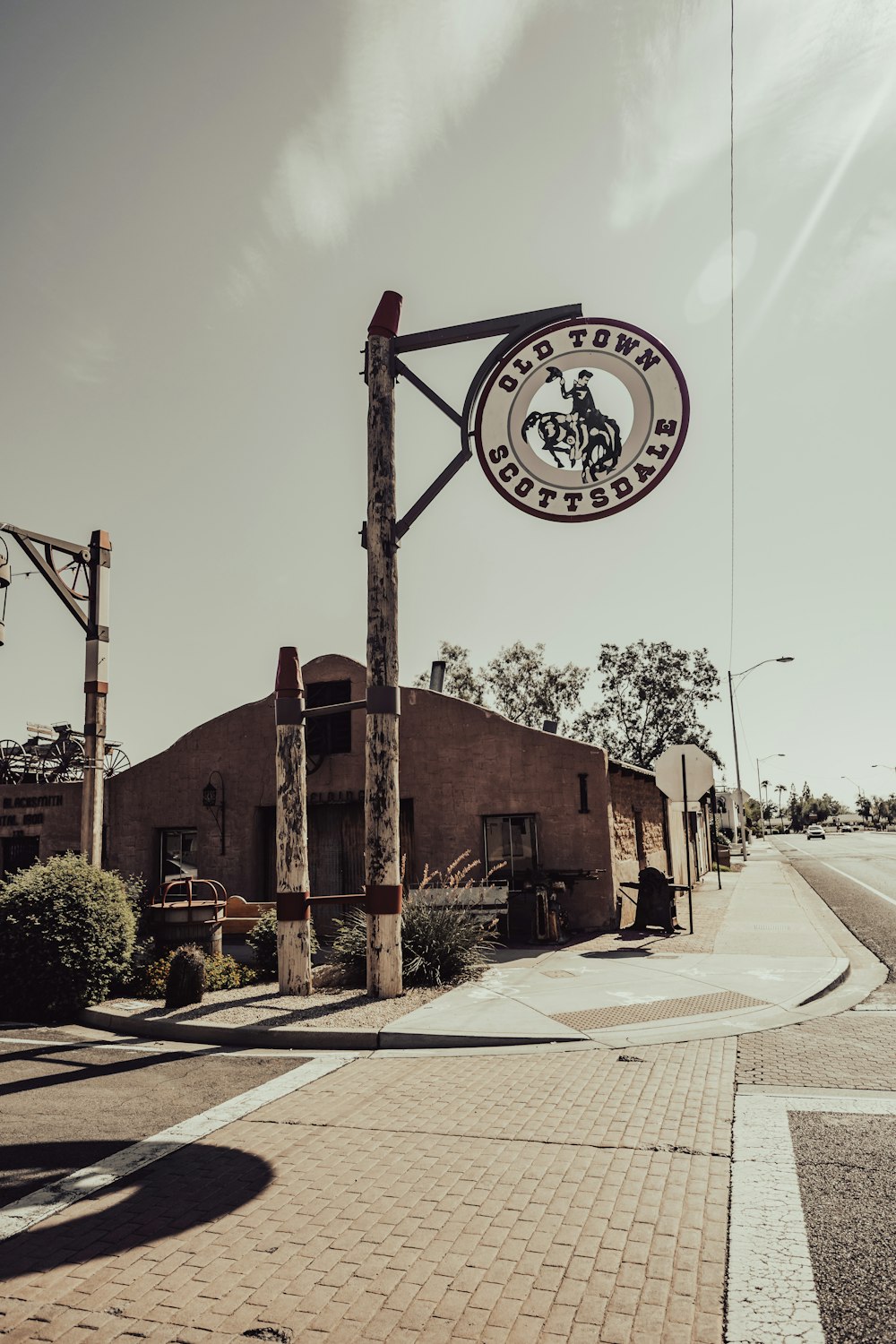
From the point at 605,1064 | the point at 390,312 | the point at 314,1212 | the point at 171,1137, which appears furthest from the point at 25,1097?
the point at 390,312

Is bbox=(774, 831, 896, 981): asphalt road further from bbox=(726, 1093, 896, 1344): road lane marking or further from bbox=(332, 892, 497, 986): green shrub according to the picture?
bbox=(726, 1093, 896, 1344): road lane marking

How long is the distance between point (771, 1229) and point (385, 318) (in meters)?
9.61

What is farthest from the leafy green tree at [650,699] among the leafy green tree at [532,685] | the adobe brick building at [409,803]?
the adobe brick building at [409,803]

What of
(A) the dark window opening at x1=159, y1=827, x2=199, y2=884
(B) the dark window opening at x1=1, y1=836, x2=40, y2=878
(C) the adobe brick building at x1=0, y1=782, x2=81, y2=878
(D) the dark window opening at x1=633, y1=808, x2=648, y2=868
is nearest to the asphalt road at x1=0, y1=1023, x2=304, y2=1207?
(A) the dark window opening at x1=159, y1=827, x2=199, y2=884

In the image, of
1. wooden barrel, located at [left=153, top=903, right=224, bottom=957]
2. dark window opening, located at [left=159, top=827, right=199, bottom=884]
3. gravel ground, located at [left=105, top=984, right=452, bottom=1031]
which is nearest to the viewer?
gravel ground, located at [left=105, top=984, right=452, bottom=1031]

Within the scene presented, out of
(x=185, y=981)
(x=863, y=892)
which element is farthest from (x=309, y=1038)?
(x=863, y=892)

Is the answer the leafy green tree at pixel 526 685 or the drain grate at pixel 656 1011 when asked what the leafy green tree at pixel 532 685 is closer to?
the leafy green tree at pixel 526 685

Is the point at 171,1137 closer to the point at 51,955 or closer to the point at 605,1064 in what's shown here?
the point at 605,1064

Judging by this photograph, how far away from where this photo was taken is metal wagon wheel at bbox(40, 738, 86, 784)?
1991 centimetres

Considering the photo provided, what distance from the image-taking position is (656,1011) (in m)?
8.60

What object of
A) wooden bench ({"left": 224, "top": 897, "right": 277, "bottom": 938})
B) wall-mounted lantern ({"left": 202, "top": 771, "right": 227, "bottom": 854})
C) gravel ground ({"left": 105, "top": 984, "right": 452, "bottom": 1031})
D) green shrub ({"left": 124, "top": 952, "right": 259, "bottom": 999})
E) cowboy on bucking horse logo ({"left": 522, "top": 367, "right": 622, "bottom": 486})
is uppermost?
cowboy on bucking horse logo ({"left": 522, "top": 367, "right": 622, "bottom": 486})

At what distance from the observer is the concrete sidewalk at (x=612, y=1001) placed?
7.91m

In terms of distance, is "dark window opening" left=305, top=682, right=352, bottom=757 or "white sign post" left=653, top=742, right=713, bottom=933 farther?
"dark window opening" left=305, top=682, right=352, bottom=757

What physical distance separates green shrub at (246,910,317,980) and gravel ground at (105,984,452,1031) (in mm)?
864
